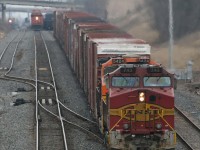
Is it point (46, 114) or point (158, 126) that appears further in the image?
point (46, 114)

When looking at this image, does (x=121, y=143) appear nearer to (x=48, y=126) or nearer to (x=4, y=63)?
(x=48, y=126)

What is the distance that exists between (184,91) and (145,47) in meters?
11.1

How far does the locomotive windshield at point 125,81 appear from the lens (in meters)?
14.4

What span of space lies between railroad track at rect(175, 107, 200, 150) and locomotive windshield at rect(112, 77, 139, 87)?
3480 mm

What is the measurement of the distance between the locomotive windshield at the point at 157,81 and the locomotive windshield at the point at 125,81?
0.87 ft

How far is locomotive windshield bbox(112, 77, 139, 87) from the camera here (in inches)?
566

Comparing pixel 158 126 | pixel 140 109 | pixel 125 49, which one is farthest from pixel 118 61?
pixel 158 126

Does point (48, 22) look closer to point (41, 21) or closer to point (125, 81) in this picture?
point (41, 21)

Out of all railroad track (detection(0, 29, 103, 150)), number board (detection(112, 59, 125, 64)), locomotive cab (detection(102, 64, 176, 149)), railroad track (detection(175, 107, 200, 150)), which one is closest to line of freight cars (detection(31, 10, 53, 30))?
railroad track (detection(0, 29, 103, 150))

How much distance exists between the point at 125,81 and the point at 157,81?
0.94 meters

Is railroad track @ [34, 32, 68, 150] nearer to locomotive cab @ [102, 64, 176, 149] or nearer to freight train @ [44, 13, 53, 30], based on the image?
locomotive cab @ [102, 64, 176, 149]

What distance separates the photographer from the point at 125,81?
568 inches

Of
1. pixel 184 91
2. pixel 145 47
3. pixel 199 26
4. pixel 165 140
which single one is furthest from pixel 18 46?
pixel 165 140

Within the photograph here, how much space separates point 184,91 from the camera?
27703 mm
